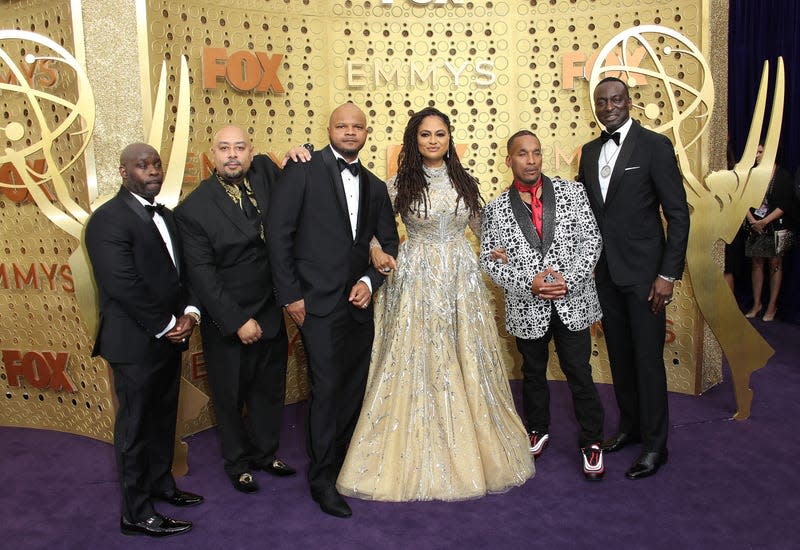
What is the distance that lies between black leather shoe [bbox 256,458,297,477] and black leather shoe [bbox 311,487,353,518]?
0.42 meters

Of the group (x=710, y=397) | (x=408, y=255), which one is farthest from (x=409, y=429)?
(x=710, y=397)

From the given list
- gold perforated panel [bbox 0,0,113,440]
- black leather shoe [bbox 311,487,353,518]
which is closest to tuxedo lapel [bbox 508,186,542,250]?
black leather shoe [bbox 311,487,353,518]

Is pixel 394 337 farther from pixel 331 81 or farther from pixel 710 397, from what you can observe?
pixel 710 397

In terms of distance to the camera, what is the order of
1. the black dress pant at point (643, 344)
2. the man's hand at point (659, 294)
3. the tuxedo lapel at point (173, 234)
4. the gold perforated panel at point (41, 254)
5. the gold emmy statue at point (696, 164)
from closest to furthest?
the tuxedo lapel at point (173, 234)
the man's hand at point (659, 294)
the black dress pant at point (643, 344)
the gold perforated panel at point (41, 254)
the gold emmy statue at point (696, 164)

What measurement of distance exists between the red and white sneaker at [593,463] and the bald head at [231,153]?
7.35ft

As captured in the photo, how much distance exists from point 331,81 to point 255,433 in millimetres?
2546

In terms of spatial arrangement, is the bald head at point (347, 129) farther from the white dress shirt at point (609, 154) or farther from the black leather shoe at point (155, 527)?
the black leather shoe at point (155, 527)

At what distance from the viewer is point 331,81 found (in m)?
4.78

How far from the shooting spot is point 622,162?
3361 mm

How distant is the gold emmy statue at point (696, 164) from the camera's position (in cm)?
418

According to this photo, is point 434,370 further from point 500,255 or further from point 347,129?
point 347,129

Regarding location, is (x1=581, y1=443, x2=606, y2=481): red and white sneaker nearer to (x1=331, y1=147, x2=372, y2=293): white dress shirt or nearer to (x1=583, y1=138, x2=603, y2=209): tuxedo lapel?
Result: (x1=583, y1=138, x2=603, y2=209): tuxedo lapel

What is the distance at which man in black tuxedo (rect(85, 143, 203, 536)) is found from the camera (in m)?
2.79

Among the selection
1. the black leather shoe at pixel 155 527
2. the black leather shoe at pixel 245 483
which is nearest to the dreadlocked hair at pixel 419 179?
the black leather shoe at pixel 245 483
